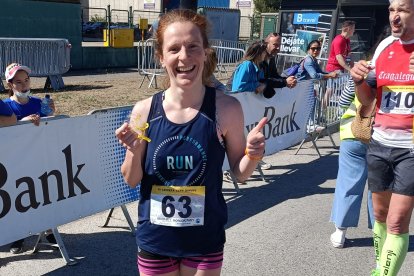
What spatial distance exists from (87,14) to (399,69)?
24890 millimetres

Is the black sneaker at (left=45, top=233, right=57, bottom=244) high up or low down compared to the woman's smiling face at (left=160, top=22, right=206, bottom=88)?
down

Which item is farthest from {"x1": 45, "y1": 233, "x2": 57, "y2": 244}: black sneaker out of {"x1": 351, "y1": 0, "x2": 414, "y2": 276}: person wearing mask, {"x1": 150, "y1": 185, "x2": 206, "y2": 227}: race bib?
{"x1": 351, "y1": 0, "x2": 414, "y2": 276}: person wearing mask

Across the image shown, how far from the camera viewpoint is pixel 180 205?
233cm

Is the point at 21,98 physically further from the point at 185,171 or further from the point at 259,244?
the point at 185,171

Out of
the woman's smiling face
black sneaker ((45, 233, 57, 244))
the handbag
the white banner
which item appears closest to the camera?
the woman's smiling face

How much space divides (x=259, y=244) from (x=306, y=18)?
1173 cm

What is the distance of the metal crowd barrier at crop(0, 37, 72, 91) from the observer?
13.3 m

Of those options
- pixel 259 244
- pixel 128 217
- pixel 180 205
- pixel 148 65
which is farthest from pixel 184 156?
pixel 148 65

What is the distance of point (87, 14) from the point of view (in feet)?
85.8

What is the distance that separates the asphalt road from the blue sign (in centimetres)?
959

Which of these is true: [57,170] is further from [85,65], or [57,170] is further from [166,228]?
[85,65]

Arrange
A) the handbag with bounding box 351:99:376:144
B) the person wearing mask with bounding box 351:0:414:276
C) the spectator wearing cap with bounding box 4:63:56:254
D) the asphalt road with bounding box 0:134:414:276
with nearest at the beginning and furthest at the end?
the person wearing mask with bounding box 351:0:414:276 < the handbag with bounding box 351:99:376:144 < the asphalt road with bounding box 0:134:414:276 < the spectator wearing cap with bounding box 4:63:56:254

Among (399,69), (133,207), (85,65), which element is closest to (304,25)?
(85,65)

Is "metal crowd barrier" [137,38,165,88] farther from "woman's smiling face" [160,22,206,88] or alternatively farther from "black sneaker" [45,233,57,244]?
"woman's smiling face" [160,22,206,88]
